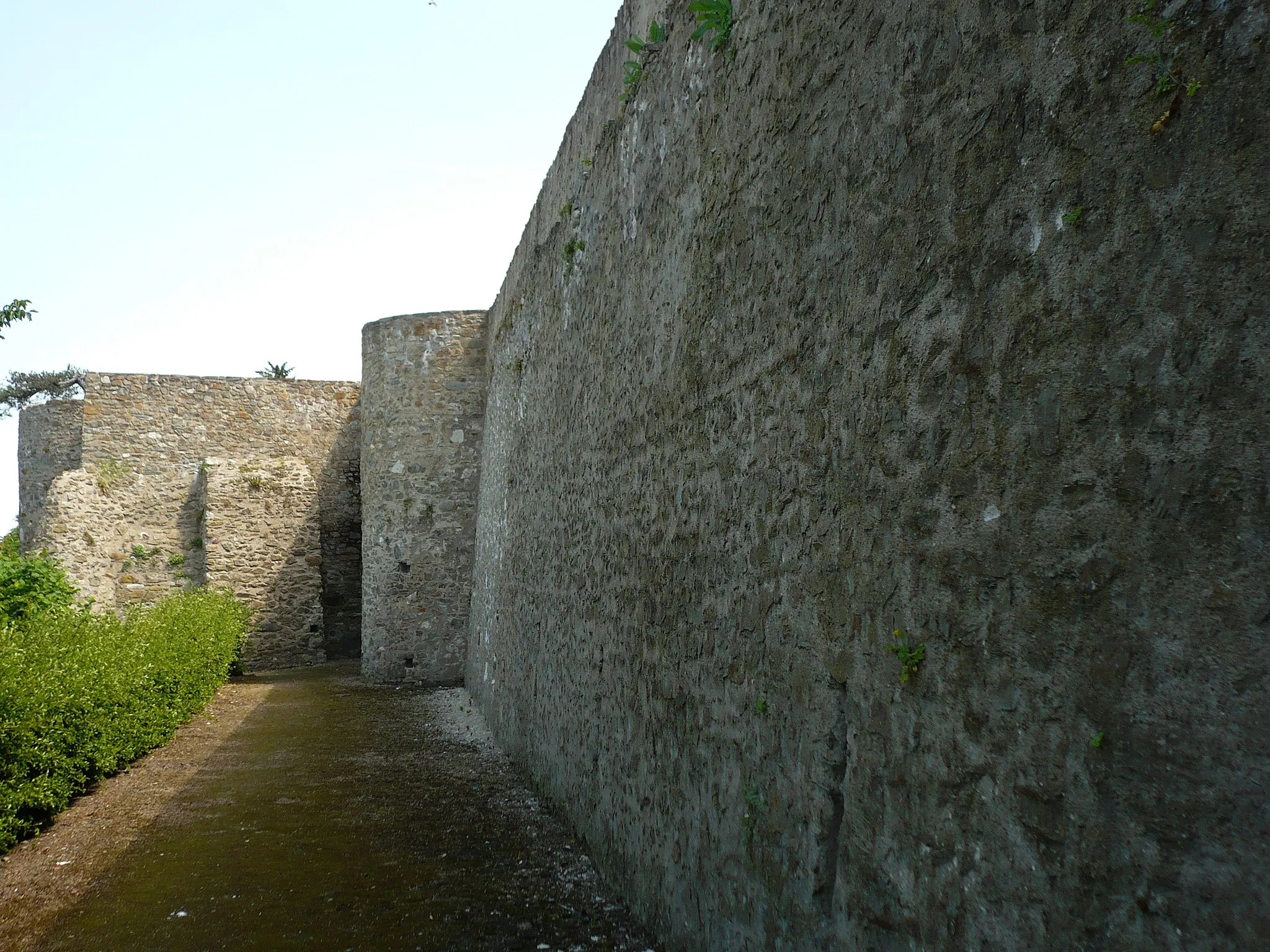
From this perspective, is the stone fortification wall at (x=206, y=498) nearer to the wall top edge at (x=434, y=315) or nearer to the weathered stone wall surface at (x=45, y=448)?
the weathered stone wall surface at (x=45, y=448)

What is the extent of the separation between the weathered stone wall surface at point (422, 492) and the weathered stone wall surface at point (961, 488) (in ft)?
29.4

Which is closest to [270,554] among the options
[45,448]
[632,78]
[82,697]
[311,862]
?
[45,448]

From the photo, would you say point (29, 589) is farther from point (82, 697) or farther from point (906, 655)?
point (906, 655)

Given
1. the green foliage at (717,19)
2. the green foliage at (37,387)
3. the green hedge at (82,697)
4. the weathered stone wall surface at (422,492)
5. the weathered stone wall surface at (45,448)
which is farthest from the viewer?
the green foliage at (37,387)

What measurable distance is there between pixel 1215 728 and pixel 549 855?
4312 mm

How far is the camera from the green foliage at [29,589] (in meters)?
11.2

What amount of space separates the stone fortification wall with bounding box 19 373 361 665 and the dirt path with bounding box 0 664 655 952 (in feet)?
22.1

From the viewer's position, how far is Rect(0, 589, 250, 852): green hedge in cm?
555

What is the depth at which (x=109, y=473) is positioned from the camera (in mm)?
15062

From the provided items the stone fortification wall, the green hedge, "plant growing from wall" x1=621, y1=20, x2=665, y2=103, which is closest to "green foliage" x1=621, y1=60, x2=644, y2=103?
"plant growing from wall" x1=621, y1=20, x2=665, y2=103

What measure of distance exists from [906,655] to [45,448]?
17999mm

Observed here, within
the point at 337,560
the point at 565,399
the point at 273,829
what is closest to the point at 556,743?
the point at 273,829

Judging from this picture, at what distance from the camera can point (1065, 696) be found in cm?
164

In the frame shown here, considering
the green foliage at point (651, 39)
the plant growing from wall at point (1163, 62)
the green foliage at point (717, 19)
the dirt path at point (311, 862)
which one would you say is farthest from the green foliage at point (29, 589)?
the plant growing from wall at point (1163, 62)
